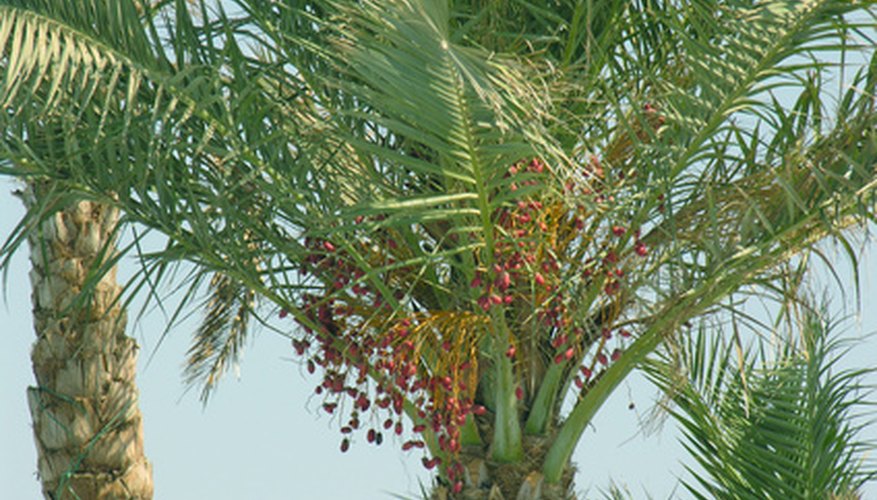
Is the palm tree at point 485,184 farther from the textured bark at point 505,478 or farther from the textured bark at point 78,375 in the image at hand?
the textured bark at point 78,375

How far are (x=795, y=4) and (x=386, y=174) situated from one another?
1598mm

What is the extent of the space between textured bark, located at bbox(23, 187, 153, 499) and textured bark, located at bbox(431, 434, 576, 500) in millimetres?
1471

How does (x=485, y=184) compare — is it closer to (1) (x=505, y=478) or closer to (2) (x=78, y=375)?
(1) (x=505, y=478)

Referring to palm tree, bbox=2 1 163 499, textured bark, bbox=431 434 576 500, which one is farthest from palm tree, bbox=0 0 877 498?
palm tree, bbox=2 1 163 499

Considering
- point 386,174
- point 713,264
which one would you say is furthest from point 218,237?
point 713,264

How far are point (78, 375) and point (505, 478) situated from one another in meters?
1.81

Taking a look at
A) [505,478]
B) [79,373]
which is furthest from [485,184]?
→ [79,373]

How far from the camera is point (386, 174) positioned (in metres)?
5.11

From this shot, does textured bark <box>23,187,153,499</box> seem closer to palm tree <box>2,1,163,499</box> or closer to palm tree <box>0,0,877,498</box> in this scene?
palm tree <box>2,1,163,499</box>

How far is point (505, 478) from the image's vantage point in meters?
5.11

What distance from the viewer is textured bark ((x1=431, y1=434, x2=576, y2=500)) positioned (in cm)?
509

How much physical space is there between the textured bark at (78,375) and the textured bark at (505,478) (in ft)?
4.83

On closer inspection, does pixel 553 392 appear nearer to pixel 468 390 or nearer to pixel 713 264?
pixel 468 390

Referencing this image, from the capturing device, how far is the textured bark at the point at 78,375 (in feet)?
18.7
